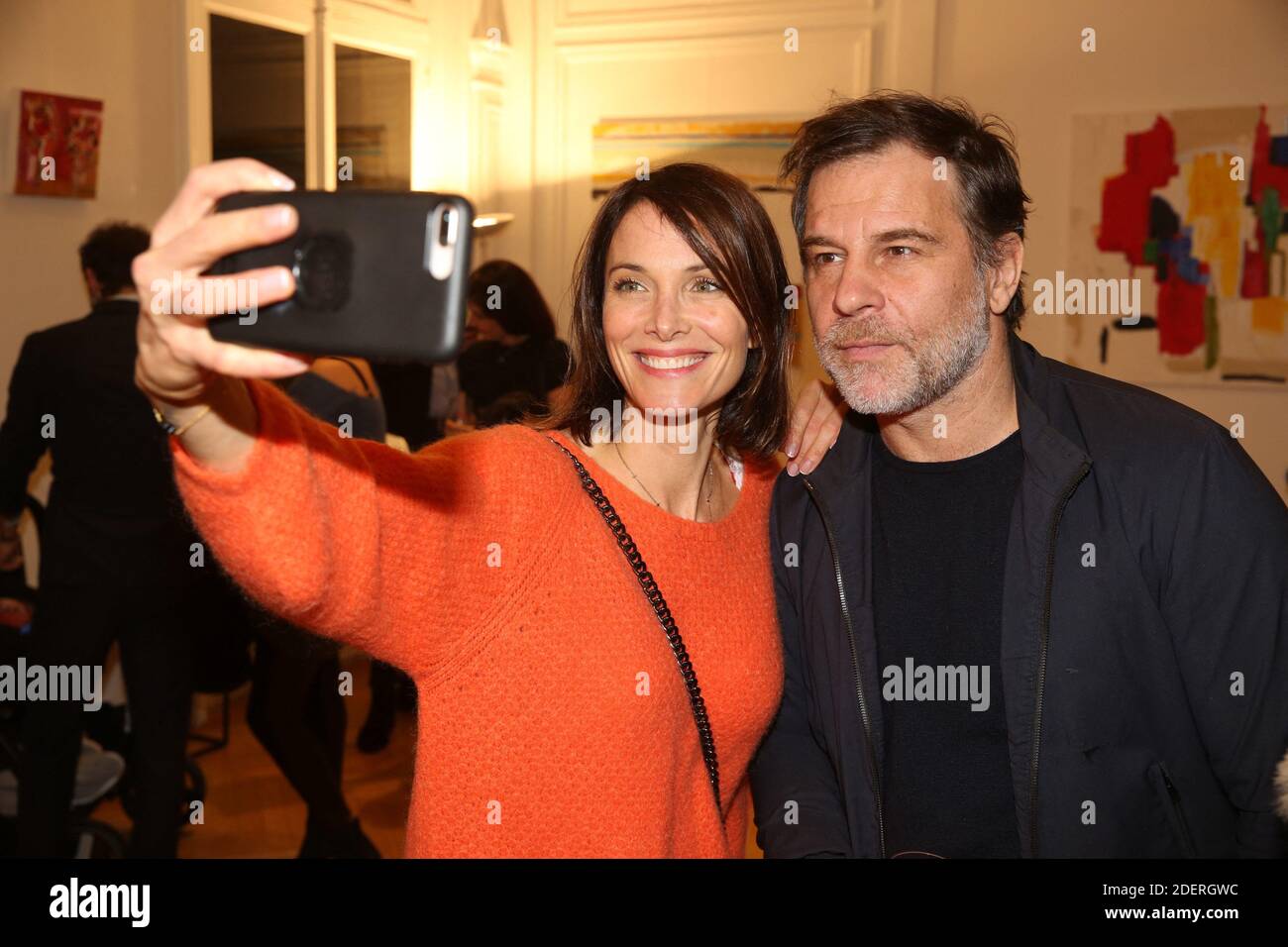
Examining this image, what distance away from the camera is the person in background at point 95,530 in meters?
3.07

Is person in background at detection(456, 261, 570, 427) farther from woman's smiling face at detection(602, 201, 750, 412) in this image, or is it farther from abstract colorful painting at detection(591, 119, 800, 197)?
woman's smiling face at detection(602, 201, 750, 412)

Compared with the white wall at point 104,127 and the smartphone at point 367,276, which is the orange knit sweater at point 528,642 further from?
the white wall at point 104,127

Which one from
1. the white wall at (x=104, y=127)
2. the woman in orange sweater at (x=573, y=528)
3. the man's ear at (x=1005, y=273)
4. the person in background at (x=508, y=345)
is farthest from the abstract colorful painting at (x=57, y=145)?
the man's ear at (x=1005, y=273)

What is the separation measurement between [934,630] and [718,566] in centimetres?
32

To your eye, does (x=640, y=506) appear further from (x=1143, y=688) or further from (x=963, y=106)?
(x=963, y=106)

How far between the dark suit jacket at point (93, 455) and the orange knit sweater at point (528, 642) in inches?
77.4

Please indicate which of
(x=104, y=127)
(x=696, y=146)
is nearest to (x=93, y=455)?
(x=104, y=127)

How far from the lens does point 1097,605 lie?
151cm

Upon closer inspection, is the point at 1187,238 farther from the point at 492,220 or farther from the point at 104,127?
the point at 104,127

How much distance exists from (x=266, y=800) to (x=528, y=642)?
309 centimetres

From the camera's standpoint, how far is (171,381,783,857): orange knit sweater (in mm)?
1229

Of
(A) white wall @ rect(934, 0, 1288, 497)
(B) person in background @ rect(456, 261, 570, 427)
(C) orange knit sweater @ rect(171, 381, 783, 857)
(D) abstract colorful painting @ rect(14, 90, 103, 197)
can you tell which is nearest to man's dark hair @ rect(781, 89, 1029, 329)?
(C) orange knit sweater @ rect(171, 381, 783, 857)

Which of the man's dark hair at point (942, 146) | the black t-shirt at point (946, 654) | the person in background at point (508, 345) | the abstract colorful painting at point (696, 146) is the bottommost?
the black t-shirt at point (946, 654)
